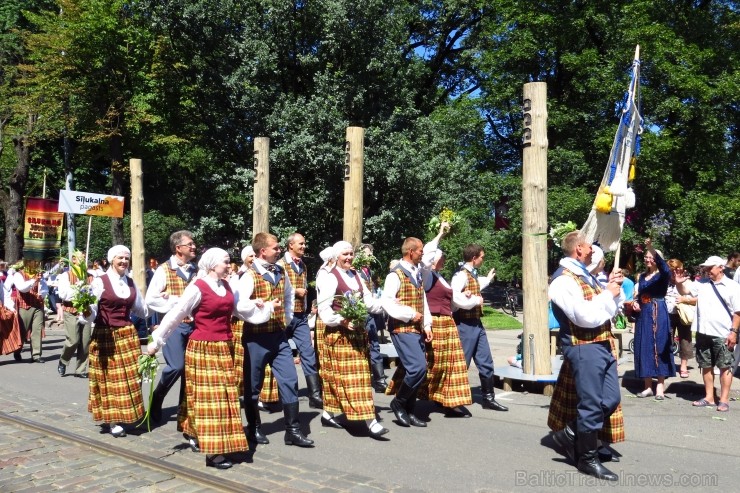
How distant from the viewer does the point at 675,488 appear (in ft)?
18.2

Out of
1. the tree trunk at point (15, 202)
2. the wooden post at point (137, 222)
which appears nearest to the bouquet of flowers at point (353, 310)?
the wooden post at point (137, 222)

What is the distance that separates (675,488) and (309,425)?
360 cm

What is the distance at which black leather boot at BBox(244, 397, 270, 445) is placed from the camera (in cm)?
670

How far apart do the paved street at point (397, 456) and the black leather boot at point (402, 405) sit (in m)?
0.10

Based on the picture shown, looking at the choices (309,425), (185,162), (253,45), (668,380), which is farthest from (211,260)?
(185,162)

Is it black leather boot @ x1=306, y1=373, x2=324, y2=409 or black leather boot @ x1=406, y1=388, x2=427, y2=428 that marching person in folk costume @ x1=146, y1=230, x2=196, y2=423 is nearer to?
black leather boot @ x1=306, y1=373, x2=324, y2=409

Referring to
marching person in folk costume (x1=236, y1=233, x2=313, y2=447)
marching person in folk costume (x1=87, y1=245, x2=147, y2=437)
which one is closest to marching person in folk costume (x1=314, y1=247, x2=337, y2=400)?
marching person in folk costume (x1=236, y1=233, x2=313, y2=447)

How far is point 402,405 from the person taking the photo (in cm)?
766

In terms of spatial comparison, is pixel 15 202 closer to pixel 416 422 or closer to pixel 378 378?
pixel 378 378

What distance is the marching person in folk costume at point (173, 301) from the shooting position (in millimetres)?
7445

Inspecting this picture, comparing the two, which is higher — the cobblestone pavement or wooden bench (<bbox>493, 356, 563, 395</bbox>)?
wooden bench (<bbox>493, 356, 563, 395</bbox>)

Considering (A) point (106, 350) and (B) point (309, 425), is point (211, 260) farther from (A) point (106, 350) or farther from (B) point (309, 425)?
(B) point (309, 425)

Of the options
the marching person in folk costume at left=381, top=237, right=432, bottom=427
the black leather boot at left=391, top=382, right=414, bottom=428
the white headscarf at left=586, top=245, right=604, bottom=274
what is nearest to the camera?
the white headscarf at left=586, top=245, right=604, bottom=274

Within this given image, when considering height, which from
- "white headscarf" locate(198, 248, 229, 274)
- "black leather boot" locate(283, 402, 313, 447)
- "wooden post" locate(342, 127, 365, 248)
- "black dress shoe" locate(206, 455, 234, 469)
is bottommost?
"black dress shoe" locate(206, 455, 234, 469)
